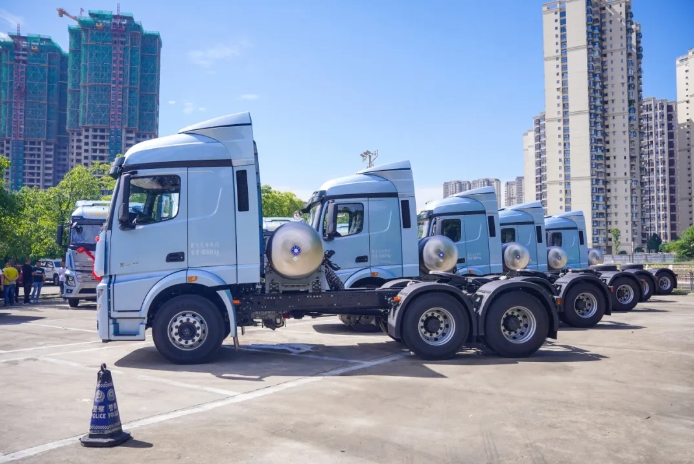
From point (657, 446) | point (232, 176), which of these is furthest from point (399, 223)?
point (657, 446)

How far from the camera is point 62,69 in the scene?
119 m

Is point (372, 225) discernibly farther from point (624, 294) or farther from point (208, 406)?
point (624, 294)

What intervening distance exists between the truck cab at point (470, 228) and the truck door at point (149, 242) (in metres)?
8.74

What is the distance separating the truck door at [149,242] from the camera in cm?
848

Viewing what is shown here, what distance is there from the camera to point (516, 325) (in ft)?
30.8

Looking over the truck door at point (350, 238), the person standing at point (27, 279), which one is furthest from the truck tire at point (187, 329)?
the person standing at point (27, 279)

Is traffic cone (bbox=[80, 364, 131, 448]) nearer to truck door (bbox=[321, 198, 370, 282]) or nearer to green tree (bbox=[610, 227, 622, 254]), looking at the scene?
truck door (bbox=[321, 198, 370, 282])

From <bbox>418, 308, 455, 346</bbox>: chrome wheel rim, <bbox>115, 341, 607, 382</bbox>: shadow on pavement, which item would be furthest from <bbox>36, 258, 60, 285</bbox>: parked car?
<bbox>418, 308, 455, 346</bbox>: chrome wheel rim

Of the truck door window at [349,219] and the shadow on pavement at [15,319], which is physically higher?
the truck door window at [349,219]

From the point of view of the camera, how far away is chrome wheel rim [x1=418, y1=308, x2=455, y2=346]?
9008 mm

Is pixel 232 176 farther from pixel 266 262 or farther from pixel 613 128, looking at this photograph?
pixel 613 128

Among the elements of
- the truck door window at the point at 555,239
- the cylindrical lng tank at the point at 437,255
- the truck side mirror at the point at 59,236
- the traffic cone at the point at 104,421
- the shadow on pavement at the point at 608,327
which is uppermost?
the truck door window at the point at 555,239

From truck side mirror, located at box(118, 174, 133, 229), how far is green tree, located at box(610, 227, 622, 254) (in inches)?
4381

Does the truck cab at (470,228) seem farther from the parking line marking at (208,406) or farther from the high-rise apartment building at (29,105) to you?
the high-rise apartment building at (29,105)
